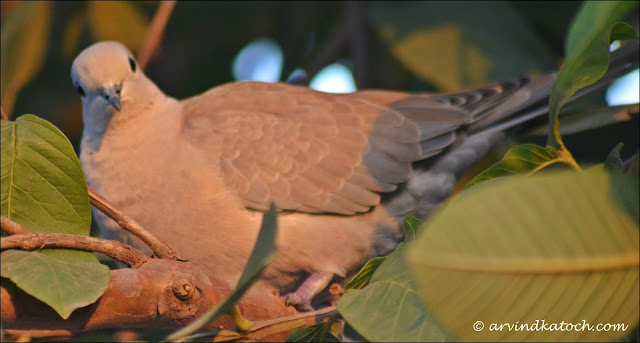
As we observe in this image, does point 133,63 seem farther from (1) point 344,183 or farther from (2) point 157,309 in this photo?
(2) point 157,309

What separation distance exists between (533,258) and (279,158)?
5.32 ft

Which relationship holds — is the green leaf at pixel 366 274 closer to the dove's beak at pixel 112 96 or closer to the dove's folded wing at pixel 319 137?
the dove's folded wing at pixel 319 137

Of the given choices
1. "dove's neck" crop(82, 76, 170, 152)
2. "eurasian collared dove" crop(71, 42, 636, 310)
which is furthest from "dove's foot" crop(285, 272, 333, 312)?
"dove's neck" crop(82, 76, 170, 152)

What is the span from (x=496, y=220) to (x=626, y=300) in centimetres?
20

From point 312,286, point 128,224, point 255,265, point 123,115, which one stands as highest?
point 255,265

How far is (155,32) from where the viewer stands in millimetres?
2561

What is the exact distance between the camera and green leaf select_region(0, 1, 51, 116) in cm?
241

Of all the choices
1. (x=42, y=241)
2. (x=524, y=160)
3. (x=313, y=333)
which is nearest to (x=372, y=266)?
(x=313, y=333)

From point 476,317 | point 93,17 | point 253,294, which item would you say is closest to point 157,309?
point 253,294

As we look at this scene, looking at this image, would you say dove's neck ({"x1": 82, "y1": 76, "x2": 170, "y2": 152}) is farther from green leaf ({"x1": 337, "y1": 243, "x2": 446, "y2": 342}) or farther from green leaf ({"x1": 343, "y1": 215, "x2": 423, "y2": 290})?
green leaf ({"x1": 337, "y1": 243, "x2": 446, "y2": 342})

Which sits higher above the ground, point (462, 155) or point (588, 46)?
point (588, 46)

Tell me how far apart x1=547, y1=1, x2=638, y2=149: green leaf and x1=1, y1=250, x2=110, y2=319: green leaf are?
2.48 feet

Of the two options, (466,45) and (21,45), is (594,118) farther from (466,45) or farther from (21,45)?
(21,45)

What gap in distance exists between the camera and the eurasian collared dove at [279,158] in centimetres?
217
